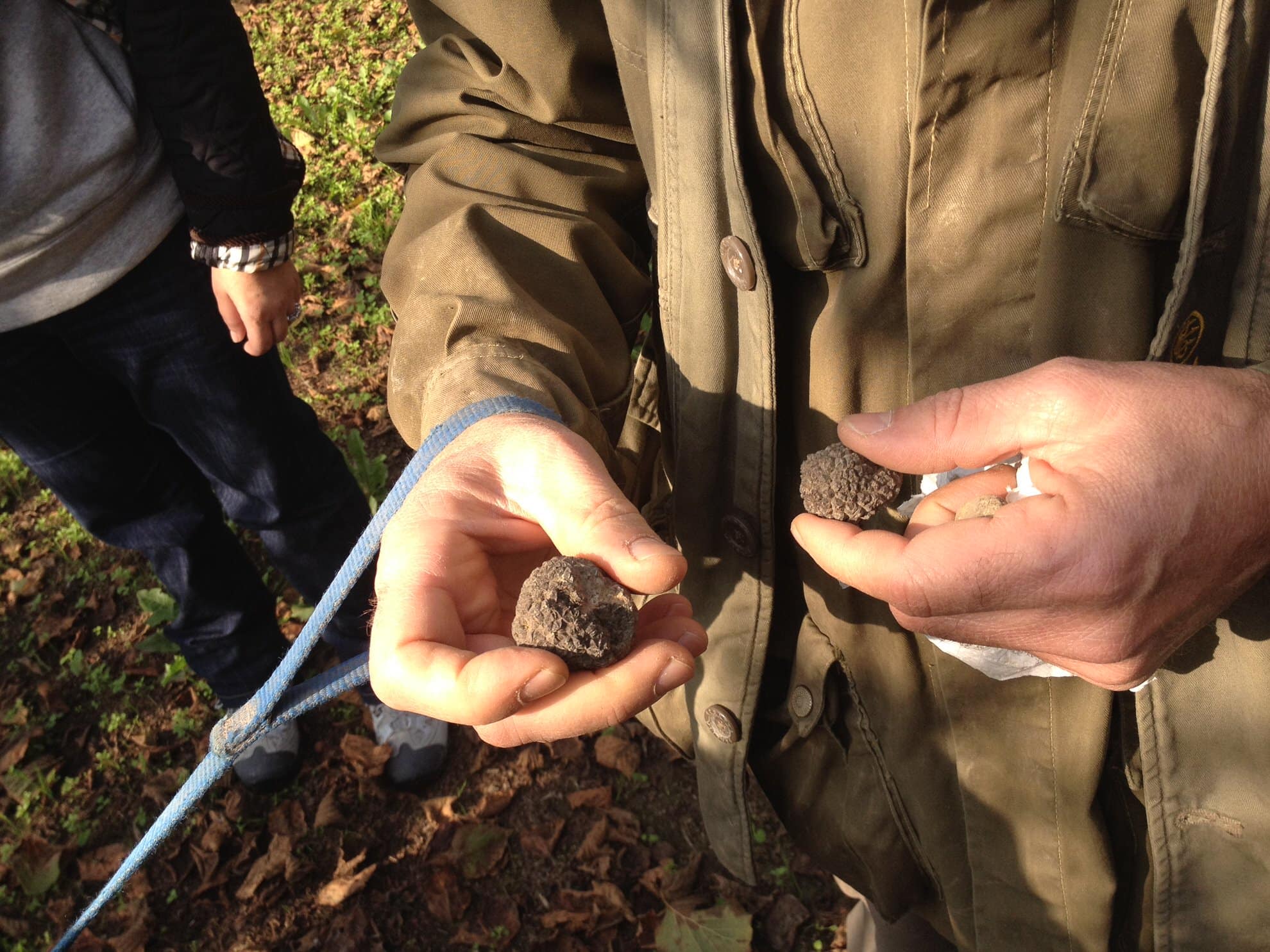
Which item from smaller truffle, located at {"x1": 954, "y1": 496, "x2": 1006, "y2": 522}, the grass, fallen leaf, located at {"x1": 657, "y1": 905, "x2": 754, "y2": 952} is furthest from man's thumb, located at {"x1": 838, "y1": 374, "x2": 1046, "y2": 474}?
the grass

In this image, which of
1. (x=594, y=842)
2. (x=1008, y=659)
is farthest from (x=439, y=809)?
(x=1008, y=659)

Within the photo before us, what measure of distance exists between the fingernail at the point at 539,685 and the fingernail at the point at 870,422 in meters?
0.65

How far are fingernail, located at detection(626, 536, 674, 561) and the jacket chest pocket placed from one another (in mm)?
864

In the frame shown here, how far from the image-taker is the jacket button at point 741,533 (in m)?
1.87

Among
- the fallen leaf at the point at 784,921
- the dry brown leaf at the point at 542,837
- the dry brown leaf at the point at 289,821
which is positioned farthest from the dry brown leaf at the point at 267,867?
the fallen leaf at the point at 784,921

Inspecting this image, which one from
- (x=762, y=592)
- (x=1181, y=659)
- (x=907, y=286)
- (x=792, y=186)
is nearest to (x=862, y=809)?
(x=762, y=592)

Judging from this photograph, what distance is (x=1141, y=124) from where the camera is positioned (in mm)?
1415

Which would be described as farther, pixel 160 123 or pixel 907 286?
pixel 160 123

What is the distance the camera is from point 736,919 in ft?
10.5

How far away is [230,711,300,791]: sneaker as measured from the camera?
3.74 meters

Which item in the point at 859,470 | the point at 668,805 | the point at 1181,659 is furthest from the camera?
the point at 668,805

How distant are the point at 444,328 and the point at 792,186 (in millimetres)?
775

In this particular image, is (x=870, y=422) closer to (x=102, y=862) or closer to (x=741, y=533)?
(x=741, y=533)

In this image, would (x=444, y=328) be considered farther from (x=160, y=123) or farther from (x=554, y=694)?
(x=160, y=123)
